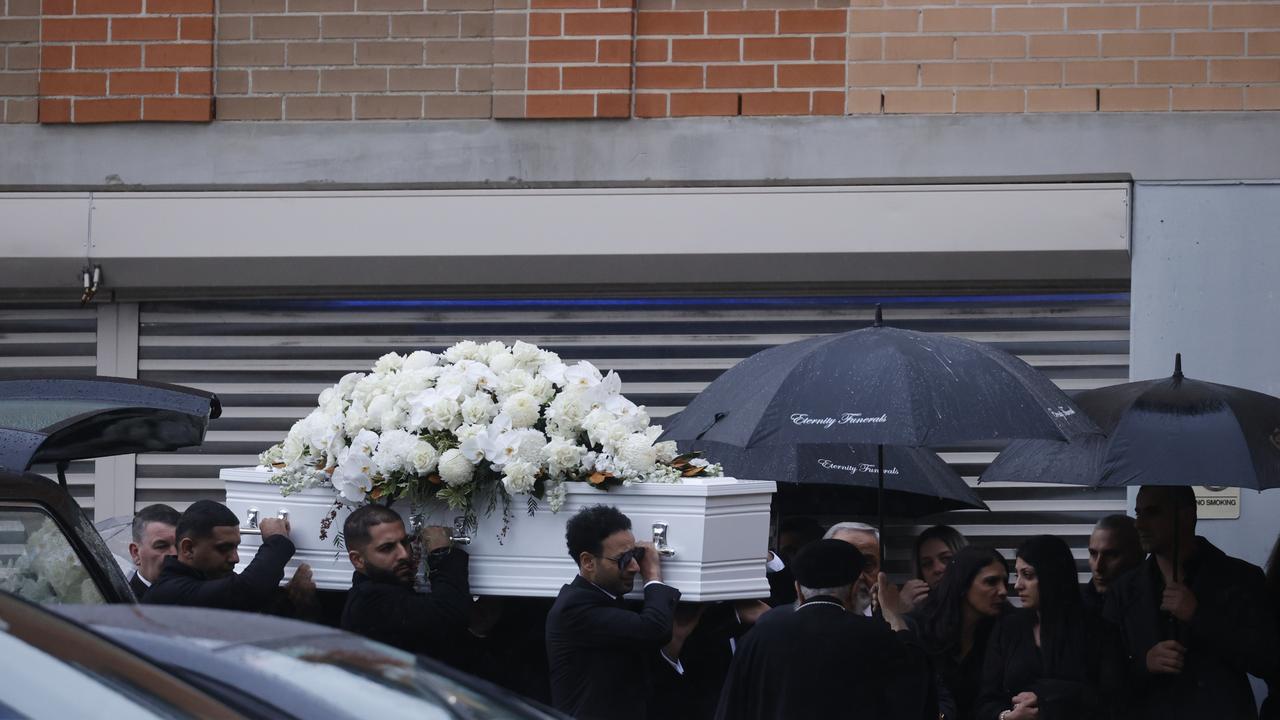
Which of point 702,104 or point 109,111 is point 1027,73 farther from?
point 109,111

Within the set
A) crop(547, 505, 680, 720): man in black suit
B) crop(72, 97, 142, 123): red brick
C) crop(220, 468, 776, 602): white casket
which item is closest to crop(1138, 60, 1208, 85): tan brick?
crop(220, 468, 776, 602): white casket

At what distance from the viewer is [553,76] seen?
827cm

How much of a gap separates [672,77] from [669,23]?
1.01 ft

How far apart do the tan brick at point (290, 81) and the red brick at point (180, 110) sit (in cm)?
33

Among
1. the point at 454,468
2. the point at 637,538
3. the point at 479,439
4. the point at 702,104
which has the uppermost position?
the point at 702,104

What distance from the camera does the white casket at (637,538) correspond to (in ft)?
17.3

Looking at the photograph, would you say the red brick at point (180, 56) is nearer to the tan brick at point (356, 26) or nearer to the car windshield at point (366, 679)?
the tan brick at point (356, 26)

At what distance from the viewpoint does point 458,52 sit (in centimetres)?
841

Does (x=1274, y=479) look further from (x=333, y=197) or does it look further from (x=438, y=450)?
(x=333, y=197)

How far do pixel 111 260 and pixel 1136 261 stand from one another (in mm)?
5740

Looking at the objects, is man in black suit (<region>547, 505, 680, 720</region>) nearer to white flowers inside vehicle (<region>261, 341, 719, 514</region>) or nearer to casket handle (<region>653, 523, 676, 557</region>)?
casket handle (<region>653, 523, 676, 557</region>)

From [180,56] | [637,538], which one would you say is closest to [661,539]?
[637,538]

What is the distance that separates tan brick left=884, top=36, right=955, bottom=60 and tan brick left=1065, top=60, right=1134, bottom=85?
0.65 m

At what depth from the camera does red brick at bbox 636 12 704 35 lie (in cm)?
829
